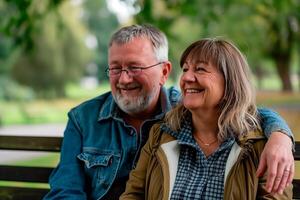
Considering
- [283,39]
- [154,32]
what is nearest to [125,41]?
[154,32]

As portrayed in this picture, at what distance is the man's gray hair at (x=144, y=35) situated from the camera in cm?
296

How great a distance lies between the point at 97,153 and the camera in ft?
9.83

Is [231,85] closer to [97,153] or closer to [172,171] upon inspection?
[172,171]

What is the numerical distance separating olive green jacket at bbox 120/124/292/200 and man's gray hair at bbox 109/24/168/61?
482 millimetres

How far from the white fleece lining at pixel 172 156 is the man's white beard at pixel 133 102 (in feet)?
1.30

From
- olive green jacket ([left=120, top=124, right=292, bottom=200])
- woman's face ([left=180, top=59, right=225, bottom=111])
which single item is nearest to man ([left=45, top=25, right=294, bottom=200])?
olive green jacket ([left=120, top=124, right=292, bottom=200])

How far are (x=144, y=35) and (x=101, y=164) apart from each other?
2.50 ft

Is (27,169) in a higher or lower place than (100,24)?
lower

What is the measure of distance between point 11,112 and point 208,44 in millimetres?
28393

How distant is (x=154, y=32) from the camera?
3.04 meters

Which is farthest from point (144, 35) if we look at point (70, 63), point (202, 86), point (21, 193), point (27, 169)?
point (70, 63)

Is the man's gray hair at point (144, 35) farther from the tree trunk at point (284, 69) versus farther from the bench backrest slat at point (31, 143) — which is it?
the tree trunk at point (284, 69)

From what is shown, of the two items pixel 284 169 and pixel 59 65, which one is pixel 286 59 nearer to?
pixel 59 65

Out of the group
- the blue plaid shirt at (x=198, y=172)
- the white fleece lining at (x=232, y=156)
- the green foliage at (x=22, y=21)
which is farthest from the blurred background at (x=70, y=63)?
the white fleece lining at (x=232, y=156)
